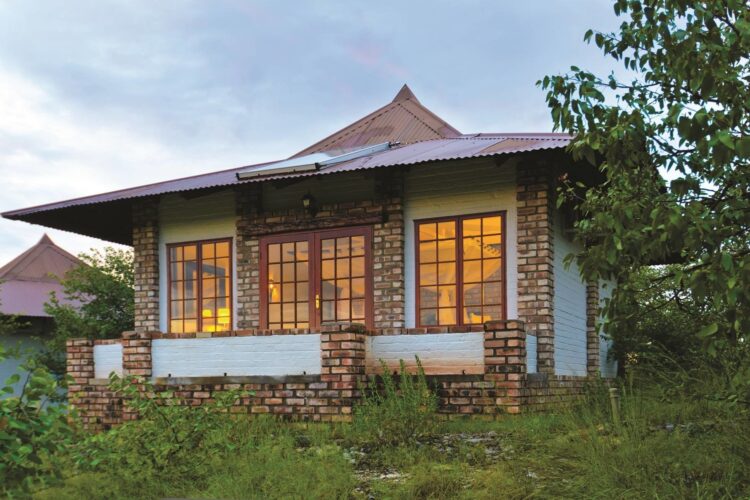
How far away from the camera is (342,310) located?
10.7 metres

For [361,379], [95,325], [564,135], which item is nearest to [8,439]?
[361,379]

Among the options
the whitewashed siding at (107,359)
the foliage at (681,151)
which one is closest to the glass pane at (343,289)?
the whitewashed siding at (107,359)

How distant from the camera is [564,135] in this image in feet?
32.3

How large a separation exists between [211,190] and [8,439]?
691 cm

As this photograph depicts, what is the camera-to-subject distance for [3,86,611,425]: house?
8.53 meters

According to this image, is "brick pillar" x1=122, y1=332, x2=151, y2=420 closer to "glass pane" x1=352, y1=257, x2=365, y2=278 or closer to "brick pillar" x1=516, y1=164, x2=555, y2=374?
"glass pane" x1=352, y1=257, x2=365, y2=278

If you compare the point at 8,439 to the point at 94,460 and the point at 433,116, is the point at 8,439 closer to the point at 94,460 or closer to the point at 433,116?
the point at 94,460

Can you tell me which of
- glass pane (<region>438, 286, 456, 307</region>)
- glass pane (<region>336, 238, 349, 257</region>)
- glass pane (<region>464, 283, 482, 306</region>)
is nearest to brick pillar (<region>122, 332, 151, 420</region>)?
glass pane (<region>336, 238, 349, 257</region>)

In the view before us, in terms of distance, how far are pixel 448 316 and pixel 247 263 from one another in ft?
10.8

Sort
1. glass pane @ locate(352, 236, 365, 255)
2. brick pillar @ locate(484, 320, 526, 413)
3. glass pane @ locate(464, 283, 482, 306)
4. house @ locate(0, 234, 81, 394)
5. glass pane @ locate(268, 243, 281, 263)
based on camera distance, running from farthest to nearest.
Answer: house @ locate(0, 234, 81, 394) → glass pane @ locate(268, 243, 281, 263) → glass pane @ locate(352, 236, 365, 255) → glass pane @ locate(464, 283, 482, 306) → brick pillar @ locate(484, 320, 526, 413)

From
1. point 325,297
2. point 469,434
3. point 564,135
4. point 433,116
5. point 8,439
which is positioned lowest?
point 469,434

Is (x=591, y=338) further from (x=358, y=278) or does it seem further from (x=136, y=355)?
(x=136, y=355)

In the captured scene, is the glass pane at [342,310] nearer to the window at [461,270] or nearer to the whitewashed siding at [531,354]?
the window at [461,270]

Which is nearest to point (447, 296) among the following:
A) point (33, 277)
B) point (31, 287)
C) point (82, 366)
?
point (82, 366)
